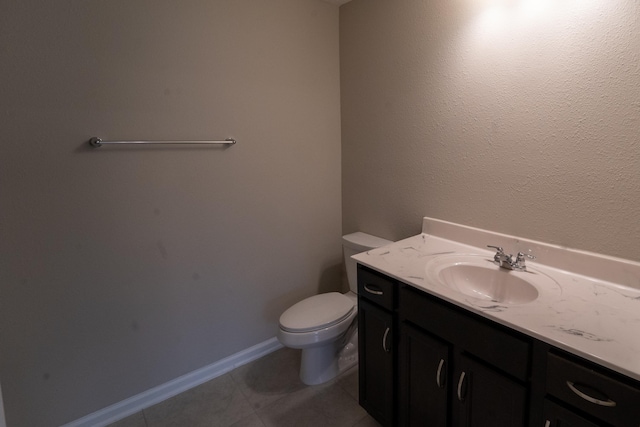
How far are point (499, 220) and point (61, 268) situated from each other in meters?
2.03

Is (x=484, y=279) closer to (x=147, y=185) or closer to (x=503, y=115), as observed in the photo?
(x=503, y=115)

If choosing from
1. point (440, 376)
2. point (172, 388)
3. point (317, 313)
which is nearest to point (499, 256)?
point (440, 376)

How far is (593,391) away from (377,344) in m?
0.78

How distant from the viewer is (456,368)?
1.16m

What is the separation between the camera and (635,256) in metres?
1.17

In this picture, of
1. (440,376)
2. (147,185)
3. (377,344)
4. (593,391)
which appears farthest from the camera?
(147,185)

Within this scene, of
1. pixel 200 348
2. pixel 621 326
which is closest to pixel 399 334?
pixel 621 326

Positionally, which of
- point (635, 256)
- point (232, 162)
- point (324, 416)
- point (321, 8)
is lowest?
point (324, 416)

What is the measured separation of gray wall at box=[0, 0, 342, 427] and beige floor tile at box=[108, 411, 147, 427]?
13 centimetres

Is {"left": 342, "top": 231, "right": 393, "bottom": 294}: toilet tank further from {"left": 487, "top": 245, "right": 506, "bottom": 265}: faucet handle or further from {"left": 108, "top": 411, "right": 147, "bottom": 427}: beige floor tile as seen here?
{"left": 108, "top": 411, "right": 147, "bottom": 427}: beige floor tile

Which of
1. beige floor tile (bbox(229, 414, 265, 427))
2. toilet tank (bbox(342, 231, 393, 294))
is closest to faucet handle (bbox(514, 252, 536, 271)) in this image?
toilet tank (bbox(342, 231, 393, 294))

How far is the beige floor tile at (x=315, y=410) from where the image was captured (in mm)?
1670

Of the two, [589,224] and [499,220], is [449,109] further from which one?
[589,224]

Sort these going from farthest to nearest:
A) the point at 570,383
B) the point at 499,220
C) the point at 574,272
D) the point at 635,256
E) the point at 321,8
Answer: the point at 321,8 < the point at 499,220 < the point at 574,272 < the point at 635,256 < the point at 570,383
